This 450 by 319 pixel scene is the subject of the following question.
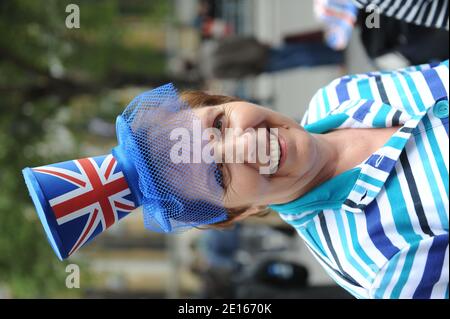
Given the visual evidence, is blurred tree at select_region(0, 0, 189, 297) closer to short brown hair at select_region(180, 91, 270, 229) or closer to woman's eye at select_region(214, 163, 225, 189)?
short brown hair at select_region(180, 91, 270, 229)

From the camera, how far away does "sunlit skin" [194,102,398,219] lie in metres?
1.40

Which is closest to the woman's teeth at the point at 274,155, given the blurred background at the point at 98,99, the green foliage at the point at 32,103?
the blurred background at the point at 98,99

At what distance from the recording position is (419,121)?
1.44 meters

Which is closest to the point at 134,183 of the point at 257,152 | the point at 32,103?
the point at 257,152

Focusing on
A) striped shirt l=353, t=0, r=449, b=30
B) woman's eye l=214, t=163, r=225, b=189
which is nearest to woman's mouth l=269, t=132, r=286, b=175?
woman's eye l=214, t=163, r=225, b=189

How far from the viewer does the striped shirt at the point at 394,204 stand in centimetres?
136

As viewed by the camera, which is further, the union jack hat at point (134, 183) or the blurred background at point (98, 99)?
the blurred background at point (98, 99)

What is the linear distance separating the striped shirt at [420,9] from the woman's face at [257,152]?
68cm

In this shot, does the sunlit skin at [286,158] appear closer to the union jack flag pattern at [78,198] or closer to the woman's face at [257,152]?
the woman's face at [257,152]

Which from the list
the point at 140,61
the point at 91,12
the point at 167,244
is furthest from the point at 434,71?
the point at 167,244

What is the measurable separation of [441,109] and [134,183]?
0.86 m
